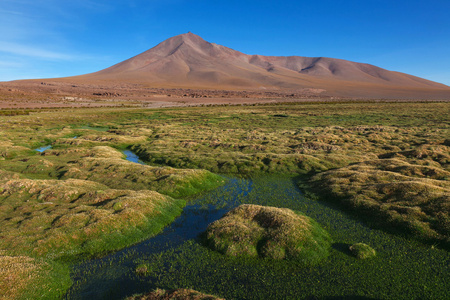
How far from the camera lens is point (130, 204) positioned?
60.4 feet

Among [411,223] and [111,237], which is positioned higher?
[411,223]

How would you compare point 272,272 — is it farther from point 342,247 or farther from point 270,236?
point 342,247

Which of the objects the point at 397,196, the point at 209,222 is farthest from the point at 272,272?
the point at 397,196

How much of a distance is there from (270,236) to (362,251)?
16.3 feet

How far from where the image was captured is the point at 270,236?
14836mm

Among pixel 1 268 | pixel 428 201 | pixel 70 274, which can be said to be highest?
pixel 428 201

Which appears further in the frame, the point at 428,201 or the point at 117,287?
the point at 428,201

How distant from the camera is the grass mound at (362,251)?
13477 millimetres

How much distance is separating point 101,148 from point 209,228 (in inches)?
1147

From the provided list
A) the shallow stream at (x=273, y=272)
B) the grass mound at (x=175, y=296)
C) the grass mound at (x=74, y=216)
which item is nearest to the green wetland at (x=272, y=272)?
the shallow stream at (x=273, y=272)

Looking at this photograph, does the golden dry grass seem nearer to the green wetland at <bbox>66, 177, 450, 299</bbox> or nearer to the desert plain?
the desert plain

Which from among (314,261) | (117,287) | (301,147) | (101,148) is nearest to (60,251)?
(117,287)

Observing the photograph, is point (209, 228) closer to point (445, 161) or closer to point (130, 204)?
point (130, 204)

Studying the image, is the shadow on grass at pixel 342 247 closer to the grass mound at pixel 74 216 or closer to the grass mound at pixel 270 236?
the grass mound at pixel 270 236
